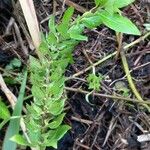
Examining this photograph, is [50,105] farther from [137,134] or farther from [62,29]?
[137,134]

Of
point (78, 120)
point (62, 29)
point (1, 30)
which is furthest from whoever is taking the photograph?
point (1, 30)

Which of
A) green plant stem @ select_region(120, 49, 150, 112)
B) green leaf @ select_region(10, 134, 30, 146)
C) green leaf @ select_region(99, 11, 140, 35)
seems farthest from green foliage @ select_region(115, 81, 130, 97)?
green leaf @ select_region(10, 134, 30, 146)

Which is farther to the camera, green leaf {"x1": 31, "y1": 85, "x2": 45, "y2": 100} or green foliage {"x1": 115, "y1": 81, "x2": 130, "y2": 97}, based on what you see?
green foliage {"x1": 115, "y1": 81, "x2": 130, "y2": 97}

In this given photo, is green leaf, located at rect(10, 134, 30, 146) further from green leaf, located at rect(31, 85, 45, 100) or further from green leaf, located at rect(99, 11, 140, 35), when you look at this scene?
green leaf, located at rect(99, 11, 140, 35)

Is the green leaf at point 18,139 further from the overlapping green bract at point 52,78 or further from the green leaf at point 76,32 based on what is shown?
the green leaf at point 76,32

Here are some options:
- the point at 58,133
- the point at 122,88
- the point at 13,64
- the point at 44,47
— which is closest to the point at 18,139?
the point at 58,133

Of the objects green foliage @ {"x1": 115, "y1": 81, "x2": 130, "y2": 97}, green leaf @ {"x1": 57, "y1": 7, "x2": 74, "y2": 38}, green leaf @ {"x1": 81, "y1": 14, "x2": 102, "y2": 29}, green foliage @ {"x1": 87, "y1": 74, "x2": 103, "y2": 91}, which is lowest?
green foliage @ {"x1": 115, "y1": 81, "x2": 130, "y2": 97}

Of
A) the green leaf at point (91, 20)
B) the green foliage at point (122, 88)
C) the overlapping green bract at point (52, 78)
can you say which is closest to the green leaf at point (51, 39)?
the overlapping green bract at point (52, 78)

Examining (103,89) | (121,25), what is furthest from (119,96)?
(121,25)
